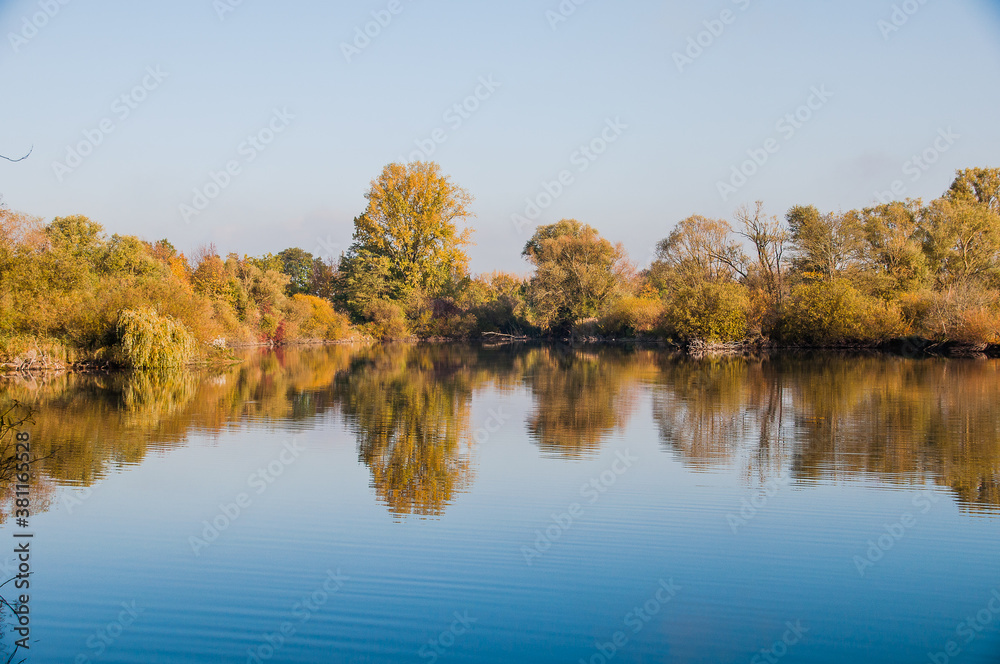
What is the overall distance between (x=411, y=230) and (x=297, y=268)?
17532 mm

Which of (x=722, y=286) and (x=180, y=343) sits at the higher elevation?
(x=722, y=286)

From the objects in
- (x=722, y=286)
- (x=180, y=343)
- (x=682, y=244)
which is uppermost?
(x=682, y=244)

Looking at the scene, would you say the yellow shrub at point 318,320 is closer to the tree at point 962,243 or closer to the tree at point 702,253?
the tree at point 702,253

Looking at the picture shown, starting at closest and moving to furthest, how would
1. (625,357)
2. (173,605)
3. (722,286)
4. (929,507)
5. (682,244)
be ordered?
Result: (173,605)
(929,507)
(625,357)
(722,286)
(682,244)

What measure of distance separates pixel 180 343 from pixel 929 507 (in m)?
23.9

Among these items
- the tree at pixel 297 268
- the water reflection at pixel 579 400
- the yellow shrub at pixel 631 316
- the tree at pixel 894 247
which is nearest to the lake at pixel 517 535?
the water reflection at pixel 579 400

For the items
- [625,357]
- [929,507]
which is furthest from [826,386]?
[625,357]

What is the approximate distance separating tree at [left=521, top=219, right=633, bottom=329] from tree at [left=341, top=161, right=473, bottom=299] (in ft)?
21.4

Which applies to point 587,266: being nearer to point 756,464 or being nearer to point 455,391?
point 455,391

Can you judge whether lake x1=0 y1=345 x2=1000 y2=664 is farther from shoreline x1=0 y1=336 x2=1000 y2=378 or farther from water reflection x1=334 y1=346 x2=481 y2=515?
shoreline x1=0 y1=336 x2=1000 y2=378

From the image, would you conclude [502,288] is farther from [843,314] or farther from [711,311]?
[843,314]

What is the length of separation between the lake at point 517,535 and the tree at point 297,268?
45790 mm

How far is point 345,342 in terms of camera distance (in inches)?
2007

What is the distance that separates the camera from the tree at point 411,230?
169ft
